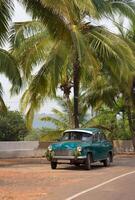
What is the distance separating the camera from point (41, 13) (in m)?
18.5

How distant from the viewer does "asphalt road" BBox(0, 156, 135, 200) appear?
14273 mm

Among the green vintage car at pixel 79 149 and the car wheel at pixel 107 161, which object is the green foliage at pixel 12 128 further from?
the green vintage car at pixel 79 149

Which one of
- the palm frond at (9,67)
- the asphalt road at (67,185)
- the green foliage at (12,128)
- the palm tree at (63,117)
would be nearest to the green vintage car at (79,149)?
the asphalt road at (67,185)

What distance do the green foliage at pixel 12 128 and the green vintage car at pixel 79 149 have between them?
1722 inches

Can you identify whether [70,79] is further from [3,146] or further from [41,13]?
[41,13]

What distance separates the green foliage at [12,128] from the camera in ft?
229

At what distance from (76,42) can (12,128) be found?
4979 cm

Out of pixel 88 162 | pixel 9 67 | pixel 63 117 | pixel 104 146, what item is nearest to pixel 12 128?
pixel 63 117

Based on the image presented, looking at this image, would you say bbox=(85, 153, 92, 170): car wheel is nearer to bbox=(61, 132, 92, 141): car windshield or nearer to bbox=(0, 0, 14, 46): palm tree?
bbox=(61, 132, 92, 141): car windshield

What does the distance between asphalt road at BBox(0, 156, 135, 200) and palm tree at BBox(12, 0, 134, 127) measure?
5.02 m

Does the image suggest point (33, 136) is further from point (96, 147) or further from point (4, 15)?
point (4, 15)

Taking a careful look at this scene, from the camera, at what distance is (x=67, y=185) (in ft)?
55.8

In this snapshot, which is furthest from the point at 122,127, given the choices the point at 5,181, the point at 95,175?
the point at 5,181

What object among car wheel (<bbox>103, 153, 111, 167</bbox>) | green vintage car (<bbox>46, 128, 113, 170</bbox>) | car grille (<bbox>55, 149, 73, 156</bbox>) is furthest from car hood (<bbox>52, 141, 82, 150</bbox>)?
car wheel (<bbox>103, 153, 111, 167</bbox>)
